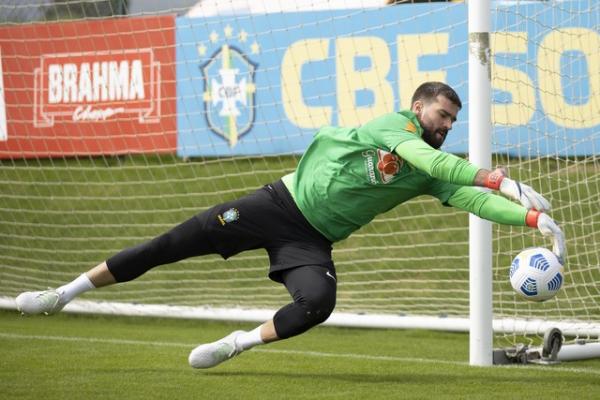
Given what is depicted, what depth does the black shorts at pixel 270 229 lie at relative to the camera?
6715 millimetres

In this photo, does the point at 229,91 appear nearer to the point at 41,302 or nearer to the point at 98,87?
the point at 98,87

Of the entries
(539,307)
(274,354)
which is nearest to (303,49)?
(539,307)

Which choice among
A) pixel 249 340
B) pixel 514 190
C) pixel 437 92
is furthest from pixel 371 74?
pixel 514 190

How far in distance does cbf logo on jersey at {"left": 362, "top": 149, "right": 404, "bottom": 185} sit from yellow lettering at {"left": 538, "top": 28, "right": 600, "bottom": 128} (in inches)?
101

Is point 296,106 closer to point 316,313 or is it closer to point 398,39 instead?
point 398,39

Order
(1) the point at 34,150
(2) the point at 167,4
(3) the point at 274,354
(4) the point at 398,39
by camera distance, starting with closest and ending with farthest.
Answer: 1. (3) the point at 274,354
2. (4) the point at 398,39
3. (1) the point at 34,150
4. (2) the point at 167,4

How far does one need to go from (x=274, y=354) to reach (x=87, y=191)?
21.5 ft

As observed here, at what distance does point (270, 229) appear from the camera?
6.75 metres

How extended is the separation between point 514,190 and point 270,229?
1525 mm

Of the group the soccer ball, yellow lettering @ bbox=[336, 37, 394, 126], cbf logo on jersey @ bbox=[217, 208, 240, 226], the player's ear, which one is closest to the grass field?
the soccer ball

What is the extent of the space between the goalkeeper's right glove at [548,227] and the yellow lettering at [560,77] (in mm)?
2799

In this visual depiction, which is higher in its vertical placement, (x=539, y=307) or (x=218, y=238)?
(x=218, y=238)

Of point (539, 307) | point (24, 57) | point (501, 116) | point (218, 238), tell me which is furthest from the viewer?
point (24, 57)

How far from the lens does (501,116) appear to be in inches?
358
